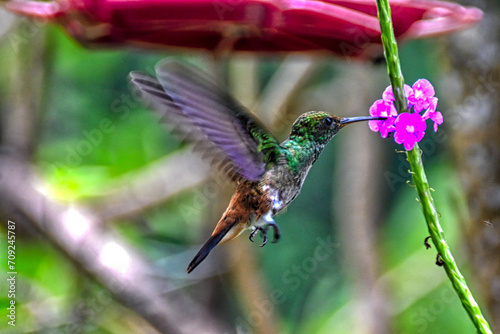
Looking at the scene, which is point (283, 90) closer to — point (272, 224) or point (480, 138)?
point (480, 138)

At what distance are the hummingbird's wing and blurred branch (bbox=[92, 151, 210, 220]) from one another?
1.68 meters

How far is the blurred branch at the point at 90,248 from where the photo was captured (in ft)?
8.00

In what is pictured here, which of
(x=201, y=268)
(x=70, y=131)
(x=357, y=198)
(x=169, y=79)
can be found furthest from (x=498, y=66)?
(x=70, y=131)

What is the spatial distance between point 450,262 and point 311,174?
17.2ft

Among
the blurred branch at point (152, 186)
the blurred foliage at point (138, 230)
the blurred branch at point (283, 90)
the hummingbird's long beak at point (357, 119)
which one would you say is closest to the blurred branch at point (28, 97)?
the blurred foliage at point (138, 230)

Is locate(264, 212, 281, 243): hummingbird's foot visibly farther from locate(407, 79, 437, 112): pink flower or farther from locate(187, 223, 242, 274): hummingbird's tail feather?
locate(407, 79, 437, 112): pink flower

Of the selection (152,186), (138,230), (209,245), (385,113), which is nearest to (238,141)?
(209,245)

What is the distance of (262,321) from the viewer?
109 inches

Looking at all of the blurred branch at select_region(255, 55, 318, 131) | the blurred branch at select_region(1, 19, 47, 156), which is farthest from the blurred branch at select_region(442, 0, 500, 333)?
the blurred branch at select_region(1, 19, 47, 156)

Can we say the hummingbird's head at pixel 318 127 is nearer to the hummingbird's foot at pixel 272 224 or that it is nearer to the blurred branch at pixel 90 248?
the hummingbird's foot at pixel 272 224

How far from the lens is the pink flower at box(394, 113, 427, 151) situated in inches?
32.4

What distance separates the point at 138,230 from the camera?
3.57m

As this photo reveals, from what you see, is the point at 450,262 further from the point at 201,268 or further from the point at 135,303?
the point at 201,268

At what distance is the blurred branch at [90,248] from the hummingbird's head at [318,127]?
4.35ft
